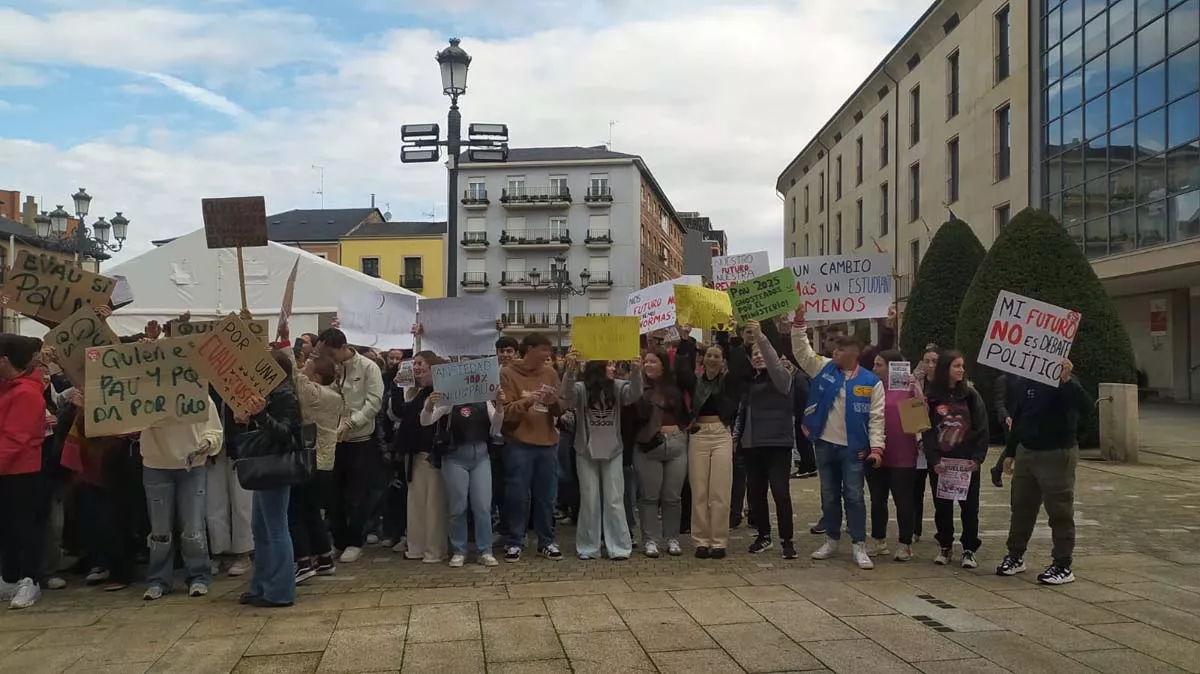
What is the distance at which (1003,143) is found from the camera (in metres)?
28.8

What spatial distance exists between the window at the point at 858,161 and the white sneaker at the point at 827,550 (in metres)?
37.8

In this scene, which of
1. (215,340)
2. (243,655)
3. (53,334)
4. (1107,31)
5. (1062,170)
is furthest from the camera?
(1062,170)

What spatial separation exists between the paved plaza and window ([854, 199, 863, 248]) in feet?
120

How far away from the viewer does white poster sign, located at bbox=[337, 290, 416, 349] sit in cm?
1009

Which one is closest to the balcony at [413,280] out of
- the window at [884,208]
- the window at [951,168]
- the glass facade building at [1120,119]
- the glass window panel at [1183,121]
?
the window at [884,208]

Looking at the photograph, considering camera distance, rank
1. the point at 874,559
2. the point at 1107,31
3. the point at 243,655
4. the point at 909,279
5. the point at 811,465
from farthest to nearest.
Answer: the point at 909,279
the point at 1107,31
the point at 811,465
the point at 874,559
the point at 243,655

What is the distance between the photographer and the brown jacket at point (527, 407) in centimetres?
750

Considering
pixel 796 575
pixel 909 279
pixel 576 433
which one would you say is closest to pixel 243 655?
pixel 576 433

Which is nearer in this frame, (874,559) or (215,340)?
(215,340)

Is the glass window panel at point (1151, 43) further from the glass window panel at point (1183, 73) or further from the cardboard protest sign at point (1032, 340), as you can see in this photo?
the cardboard protest sign at point (1032, 340)

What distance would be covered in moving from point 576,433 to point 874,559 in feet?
8.89

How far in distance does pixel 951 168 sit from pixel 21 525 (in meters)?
32.0

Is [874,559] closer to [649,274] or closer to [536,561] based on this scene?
[536,561]

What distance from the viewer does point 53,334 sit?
6.58m
